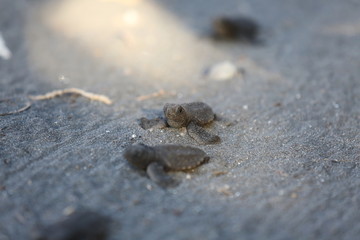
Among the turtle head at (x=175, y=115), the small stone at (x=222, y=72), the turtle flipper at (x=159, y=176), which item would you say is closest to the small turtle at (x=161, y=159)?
the turtle flipper at (x=159, y=176)

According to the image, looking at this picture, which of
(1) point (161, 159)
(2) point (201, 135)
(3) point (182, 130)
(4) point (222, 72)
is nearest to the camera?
(1) point (161, 159)

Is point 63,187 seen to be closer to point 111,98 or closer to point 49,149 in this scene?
point 49,149

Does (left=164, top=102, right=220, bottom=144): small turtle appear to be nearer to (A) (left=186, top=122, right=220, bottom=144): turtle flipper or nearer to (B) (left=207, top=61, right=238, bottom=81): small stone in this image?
(A) (left=186, top=122, right=220, bottom=144): turtle flipper

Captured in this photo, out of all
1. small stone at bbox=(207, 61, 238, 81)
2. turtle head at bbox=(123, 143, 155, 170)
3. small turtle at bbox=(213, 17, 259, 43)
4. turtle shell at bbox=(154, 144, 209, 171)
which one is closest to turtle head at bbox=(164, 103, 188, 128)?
turtle shell at bbox=(154, 144, 209, 171)

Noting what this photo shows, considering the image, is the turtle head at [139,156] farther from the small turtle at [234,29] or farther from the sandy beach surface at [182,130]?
the small turtle at [234,29]

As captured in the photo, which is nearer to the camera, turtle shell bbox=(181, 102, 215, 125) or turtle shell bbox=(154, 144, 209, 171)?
turtle shell bbox=(154, 144, 209, 171)

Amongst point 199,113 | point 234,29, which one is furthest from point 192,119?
point 234,29

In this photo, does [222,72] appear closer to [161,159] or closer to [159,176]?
[161,159]
